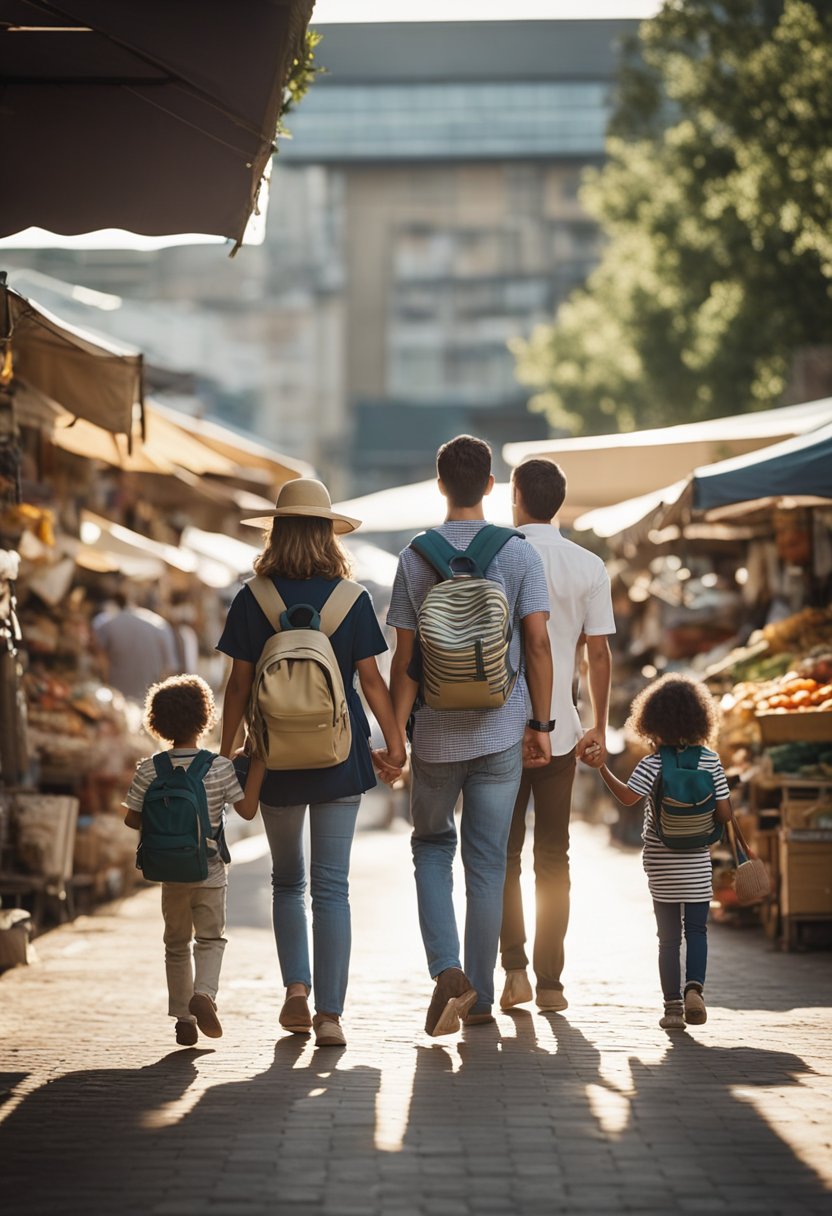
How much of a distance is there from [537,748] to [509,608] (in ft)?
1.89

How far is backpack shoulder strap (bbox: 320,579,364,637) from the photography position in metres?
6.89

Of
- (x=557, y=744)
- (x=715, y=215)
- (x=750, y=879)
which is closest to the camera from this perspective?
(x=750, y=879)

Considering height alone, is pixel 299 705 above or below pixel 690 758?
above

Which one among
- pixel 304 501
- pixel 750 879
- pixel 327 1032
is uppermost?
pixel 304 501

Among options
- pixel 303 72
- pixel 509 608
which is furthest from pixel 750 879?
pixel 303 72

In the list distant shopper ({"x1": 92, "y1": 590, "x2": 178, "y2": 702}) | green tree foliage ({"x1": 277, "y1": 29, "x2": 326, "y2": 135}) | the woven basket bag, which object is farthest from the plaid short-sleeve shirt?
distant shopper ({"x1": 92, "y1": 590, "x2": 178, "y2": 702})

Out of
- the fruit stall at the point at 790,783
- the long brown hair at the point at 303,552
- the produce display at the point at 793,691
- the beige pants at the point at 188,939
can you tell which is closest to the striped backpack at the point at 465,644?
the long brown hair at the point at 303,552

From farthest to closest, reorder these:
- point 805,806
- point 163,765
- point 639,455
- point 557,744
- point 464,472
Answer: point 639,455 → point 805,806 → point 557,744 → point 464,472 → point 163,765

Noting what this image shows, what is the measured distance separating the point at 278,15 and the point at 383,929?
5852 millimetres

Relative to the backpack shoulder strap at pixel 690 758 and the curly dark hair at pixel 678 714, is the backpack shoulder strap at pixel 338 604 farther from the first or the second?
the backpack shoulder strap at pixel 690 758

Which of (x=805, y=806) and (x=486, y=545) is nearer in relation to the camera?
(x=486, y=545)

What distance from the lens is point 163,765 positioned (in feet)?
22.9

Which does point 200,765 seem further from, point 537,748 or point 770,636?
point 770,636

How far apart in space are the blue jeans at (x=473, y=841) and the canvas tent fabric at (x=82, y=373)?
11.4 feet
